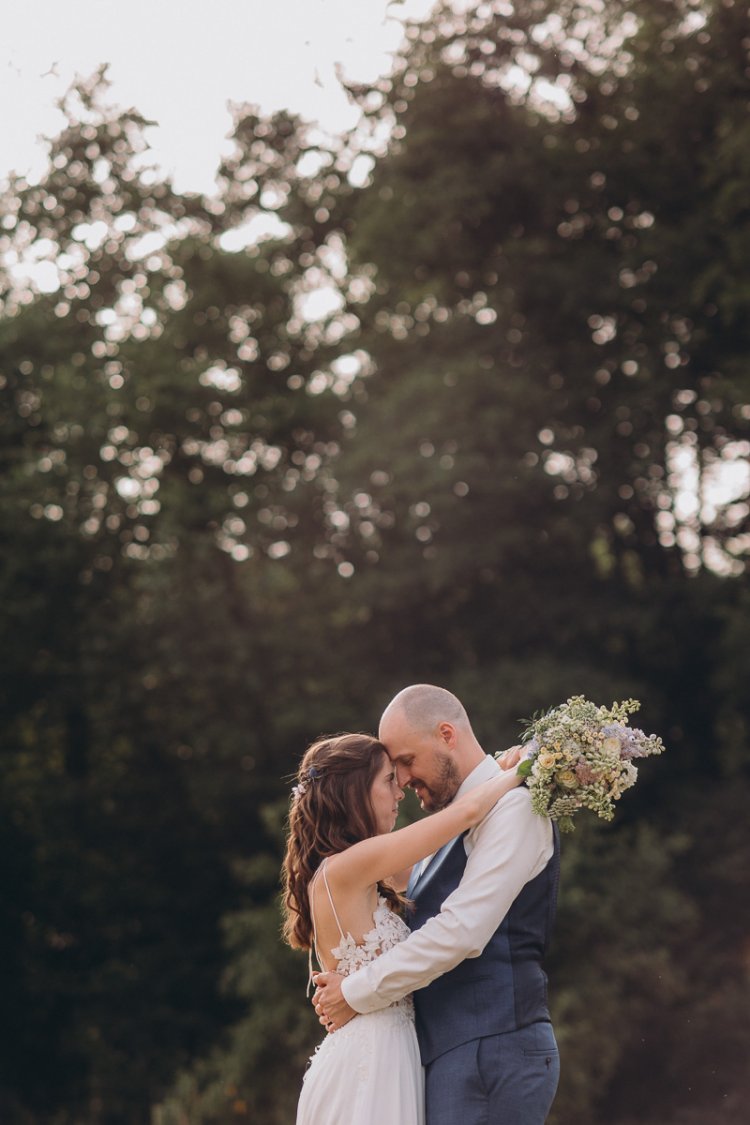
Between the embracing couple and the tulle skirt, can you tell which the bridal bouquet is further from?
the tulle skirt

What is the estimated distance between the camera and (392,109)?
734 inches

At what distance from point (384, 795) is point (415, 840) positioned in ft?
0.87

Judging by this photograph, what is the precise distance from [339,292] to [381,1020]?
16.3 m

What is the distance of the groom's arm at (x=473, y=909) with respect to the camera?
13.1 ft

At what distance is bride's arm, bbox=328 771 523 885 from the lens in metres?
4.14

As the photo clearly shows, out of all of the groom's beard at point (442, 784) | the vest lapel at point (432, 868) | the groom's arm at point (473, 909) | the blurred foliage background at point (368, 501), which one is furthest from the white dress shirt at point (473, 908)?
the blurred foliage background at point (368, 501)

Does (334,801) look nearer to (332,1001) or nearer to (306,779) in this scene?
(306,779)

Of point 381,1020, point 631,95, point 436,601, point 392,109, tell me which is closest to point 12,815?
point 436,601

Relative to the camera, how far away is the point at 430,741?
4.40 metres

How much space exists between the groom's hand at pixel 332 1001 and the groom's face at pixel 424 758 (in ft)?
1.87

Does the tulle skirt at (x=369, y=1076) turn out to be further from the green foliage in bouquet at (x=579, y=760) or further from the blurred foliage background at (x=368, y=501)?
the blurred foliage background at (x=368, y=501)

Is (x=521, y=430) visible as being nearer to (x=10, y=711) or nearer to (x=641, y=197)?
(x=641, y=197)

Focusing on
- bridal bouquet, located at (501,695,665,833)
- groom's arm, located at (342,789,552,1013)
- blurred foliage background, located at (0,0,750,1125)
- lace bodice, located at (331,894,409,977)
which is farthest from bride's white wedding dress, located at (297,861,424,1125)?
blurred foliage background, located at (0,0,750,1125)

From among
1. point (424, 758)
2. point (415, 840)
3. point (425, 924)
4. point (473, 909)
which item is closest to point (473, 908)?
point (473, 909)
